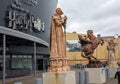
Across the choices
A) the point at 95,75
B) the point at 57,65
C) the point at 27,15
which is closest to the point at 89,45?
the point at 95,75

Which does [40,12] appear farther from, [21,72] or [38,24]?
[21,72]

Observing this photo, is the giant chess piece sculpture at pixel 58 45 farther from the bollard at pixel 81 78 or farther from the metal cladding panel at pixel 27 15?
the metal cladding panel at pixel 27 15

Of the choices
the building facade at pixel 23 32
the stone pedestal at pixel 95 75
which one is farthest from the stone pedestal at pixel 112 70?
the stone pedestal at pixel 95 75

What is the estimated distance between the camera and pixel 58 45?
12641mm

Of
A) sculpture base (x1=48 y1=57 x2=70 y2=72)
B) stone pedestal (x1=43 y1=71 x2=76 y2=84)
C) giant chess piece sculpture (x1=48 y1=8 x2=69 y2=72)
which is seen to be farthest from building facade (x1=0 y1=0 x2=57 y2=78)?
stone pedestal (x1=43 y1=71 x2=76 y2=84)

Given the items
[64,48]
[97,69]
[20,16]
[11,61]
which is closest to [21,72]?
[11,61]

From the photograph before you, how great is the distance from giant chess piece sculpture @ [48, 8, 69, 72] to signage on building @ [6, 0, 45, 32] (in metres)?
22.4

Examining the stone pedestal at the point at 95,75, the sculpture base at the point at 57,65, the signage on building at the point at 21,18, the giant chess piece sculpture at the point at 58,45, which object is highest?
the signage on building at the point at 21,18

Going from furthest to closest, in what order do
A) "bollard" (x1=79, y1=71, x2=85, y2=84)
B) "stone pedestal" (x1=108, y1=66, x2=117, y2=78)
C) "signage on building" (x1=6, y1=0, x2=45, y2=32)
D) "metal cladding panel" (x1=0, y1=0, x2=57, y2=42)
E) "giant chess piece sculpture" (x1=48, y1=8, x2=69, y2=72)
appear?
"signage on building" (x1=6, y1=0, x2=45, y2=32)
"metal cladding panel" (x1=0, y1=0, x2=57, y2=42)
"stone pedestal" (x1=108, y1=66, x2=117, y2=78)
"bollard" (x1=79, y1=71, x2=85, y2=84)
"giant chess piece sculpture" (x1=48, y1=8, x2=69, y2=72)

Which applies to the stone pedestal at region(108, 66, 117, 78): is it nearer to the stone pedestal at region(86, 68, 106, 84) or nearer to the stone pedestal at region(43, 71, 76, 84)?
the stone pedestal at region(86, 68, 106, 84)

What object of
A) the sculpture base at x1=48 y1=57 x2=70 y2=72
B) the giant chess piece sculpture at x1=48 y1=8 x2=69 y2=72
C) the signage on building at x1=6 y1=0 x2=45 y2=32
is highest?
the signage on building at x1=6 y1=0 x2=45 y2=32

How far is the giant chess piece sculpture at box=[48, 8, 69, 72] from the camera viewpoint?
12508 mm

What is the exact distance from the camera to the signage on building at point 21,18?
35.1m

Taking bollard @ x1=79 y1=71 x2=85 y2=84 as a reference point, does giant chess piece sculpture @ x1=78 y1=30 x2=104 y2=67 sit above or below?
above
